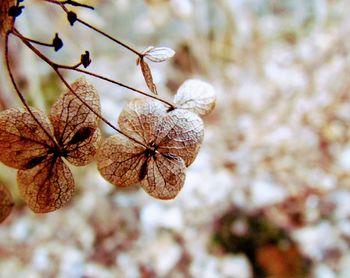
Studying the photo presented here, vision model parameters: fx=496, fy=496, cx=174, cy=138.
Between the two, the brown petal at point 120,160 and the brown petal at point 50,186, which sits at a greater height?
the brown petal at point 120,160

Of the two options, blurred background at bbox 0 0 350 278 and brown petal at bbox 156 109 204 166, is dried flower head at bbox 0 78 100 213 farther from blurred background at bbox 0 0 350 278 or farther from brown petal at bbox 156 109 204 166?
blurred background at bbox 0 0 350 278

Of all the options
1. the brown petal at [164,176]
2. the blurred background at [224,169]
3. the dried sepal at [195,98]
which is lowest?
the brown petal at [164,176]

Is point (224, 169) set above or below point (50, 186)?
above

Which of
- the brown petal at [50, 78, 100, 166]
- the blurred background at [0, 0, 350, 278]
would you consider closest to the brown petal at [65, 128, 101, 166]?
the brown petal at [50, 78, 100, 166]

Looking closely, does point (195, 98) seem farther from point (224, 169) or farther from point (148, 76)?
point (224, 169)

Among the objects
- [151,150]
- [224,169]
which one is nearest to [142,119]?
[151,150]

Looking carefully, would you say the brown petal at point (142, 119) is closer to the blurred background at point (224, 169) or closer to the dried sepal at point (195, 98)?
the dried sepal at point (195, 98)

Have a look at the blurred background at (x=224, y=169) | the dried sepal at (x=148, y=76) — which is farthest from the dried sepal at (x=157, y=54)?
the blurred background at (x=224, y=169)
